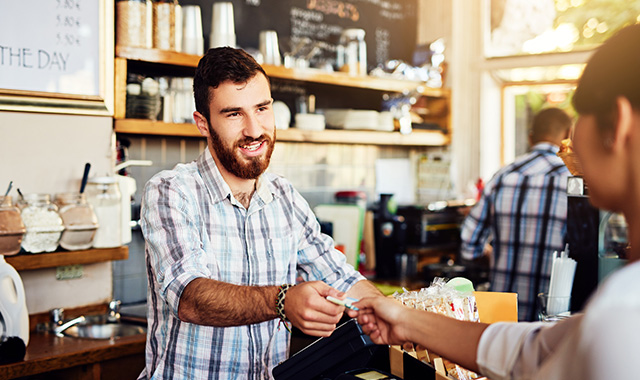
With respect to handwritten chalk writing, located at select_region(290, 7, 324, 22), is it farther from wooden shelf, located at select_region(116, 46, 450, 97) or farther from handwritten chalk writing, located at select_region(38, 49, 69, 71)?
handwritten chalk writing, located at select_region(38, 49, 69, 71)

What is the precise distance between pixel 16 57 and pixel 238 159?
142cm

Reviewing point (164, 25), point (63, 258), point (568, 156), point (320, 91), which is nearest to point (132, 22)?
point (164, 25)

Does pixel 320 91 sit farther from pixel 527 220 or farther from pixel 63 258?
pixel 63 258

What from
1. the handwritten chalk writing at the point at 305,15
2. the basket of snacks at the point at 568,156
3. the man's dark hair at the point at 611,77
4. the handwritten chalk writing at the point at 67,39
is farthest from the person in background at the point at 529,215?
the man's dark hair at the point at 611,77

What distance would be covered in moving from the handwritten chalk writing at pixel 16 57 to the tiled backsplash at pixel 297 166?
91cm

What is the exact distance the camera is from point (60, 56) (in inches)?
116

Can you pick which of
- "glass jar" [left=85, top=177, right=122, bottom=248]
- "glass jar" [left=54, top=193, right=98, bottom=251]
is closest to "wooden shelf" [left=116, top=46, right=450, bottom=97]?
"glass jar" [left=85, top=177, right=122, bottom=248]

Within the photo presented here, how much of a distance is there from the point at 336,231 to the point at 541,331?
3405 mm

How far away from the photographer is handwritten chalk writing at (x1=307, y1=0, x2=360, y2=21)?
478cm

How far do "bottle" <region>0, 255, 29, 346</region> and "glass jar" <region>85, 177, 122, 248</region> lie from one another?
0.63 m

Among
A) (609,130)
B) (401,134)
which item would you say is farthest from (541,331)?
(401,134)

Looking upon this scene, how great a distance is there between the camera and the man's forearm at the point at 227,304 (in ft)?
5.36

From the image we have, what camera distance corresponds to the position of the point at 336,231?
4.55 m

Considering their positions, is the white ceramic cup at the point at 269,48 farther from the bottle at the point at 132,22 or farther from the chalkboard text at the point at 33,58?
the chalkboard text at the point at 33,58
